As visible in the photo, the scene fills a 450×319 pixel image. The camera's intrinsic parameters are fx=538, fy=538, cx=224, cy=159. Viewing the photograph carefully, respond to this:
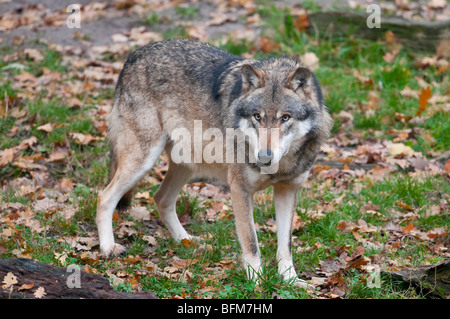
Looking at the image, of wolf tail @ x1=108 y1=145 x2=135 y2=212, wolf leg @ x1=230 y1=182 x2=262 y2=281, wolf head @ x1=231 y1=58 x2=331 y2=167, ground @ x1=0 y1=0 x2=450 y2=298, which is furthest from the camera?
wolf tail @ x1=108 y1=145 x2=135 y2=212

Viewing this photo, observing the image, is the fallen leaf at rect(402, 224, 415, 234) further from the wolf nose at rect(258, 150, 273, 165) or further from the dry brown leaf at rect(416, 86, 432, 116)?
the dry brown leaf at rect(416, 86, 432, 116)

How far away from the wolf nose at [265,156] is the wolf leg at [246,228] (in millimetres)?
754

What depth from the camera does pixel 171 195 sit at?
597 centimetres

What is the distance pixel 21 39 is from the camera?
10383 millimetres

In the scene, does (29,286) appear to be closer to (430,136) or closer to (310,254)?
(310,254)

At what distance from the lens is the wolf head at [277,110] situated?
14.3ft

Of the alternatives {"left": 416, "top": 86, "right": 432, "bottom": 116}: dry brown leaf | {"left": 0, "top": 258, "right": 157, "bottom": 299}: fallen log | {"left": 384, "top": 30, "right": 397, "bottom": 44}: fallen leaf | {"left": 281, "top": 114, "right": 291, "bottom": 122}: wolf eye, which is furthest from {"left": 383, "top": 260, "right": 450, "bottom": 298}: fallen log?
{"left": 384, "top": 30, "right": 397, "bottom": 44}: fallen leaf

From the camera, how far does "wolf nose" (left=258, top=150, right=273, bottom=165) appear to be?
418 cm

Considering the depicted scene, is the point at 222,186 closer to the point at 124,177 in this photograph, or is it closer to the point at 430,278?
the point at 124,177

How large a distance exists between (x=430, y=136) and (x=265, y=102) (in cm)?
405

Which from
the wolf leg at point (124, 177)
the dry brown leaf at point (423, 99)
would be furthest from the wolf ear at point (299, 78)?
the dry brown leaf at point (423, 99)
